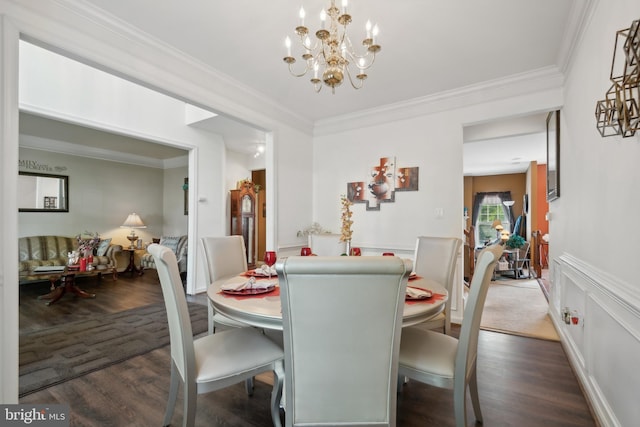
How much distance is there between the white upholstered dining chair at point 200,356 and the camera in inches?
52.7

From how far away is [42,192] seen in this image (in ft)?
17.6

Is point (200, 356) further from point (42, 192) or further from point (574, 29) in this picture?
point (42, 192)

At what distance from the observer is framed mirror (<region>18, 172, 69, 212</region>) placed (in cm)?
518

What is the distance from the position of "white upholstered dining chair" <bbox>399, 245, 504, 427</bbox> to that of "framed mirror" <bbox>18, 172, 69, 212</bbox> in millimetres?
6603

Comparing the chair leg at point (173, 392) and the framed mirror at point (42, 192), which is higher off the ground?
the framed mirror at point (42, 192)

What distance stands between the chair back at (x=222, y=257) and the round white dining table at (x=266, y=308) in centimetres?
68

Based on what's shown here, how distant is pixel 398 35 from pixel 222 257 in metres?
2.23

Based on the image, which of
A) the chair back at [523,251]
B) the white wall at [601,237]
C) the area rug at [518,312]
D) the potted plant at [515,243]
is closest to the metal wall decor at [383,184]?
the white wall at [601,237]

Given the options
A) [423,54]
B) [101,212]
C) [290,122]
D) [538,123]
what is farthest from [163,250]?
[101,212]

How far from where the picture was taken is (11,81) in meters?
1.71

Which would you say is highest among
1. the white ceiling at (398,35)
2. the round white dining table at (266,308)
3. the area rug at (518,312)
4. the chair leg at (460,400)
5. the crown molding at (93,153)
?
the white ceiling at (398,35)

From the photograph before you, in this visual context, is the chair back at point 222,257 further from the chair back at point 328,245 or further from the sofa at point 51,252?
the sofa at point 51,252

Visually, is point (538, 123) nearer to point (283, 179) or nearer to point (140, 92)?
point (283, 179)
